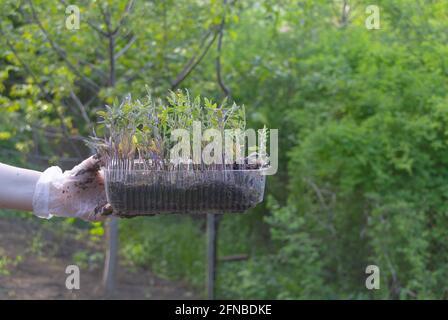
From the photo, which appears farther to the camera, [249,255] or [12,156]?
[12,156]

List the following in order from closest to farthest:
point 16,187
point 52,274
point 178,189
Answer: point 178,189
point 16,187
point 52,274

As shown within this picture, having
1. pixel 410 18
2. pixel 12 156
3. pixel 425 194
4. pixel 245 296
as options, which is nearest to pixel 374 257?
pixel 425 194

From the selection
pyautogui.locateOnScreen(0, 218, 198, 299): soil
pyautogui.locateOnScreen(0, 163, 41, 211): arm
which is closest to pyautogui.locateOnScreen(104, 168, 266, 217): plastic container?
pyautogui.locateOnScreen(0, 163, 41, 211): arm

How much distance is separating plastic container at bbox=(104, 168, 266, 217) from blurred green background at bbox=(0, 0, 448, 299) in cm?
336

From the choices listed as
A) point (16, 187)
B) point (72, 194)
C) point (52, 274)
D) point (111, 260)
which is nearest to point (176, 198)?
point (72, 194)

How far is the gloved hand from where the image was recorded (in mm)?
2648

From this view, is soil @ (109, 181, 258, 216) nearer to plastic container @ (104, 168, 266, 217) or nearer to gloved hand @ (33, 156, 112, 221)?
plastic container @ (104, 168, 266, 217)

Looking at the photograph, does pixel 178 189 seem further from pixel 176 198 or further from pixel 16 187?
pixel 16 187

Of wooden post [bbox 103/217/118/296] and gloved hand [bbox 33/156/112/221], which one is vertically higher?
gloved hand [bbox 33/156/112/221]

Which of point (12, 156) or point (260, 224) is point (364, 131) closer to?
point (260, 224)

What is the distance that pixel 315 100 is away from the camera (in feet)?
23.7

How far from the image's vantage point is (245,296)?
702cm

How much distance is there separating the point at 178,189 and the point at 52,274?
554 cm
